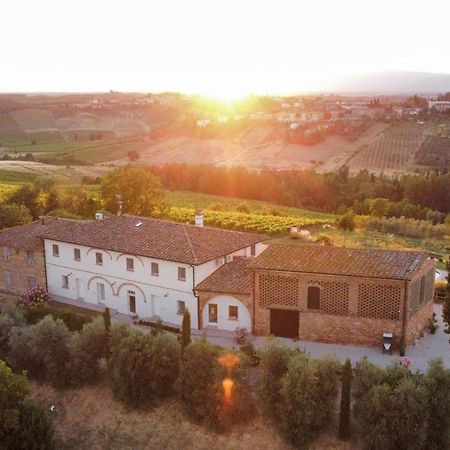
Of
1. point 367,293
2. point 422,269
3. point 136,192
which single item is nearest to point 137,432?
point 367,293

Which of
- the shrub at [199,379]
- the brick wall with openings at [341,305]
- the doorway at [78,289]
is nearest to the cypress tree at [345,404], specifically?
the shrub at [199,379]

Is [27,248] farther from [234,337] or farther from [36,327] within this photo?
[234,337]

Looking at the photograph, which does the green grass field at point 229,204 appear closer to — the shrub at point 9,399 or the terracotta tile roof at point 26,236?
the terracotta tile roof at point 26,236

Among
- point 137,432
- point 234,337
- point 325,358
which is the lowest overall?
point 137,432

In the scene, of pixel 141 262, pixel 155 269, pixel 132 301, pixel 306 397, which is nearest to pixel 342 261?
pixel 306 397

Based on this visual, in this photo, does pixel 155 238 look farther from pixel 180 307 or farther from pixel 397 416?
pixel 397 416

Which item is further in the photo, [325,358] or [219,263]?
[219,263]

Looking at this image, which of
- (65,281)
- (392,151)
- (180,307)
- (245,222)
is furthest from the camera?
(392,151)

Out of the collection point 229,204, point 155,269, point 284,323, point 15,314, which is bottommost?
point 229,204
